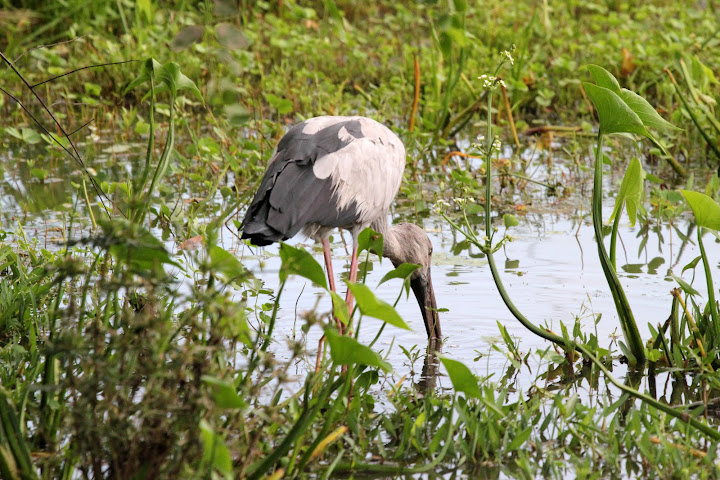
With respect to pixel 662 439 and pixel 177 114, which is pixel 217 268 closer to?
pixel 662 439

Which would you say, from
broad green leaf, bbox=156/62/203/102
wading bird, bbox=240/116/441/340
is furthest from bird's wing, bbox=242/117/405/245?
broad green leaf, bbox=156/62/203/102

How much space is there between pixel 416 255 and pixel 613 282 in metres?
1.28

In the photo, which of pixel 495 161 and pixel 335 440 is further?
pixel 495 161

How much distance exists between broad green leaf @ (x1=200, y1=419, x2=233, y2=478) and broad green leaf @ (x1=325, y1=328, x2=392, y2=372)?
386mm

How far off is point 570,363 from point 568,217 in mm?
2031

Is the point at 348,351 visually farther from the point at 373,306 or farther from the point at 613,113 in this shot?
the point at 613,113

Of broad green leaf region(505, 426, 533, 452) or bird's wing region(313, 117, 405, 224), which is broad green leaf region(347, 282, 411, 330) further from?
bird's wing region(313, 117, 405, 224)

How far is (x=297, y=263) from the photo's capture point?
230 centimetres

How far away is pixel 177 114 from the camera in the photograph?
578 centimetres

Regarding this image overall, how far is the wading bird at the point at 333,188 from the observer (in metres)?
3.45

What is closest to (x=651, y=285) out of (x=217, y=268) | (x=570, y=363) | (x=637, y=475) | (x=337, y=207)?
(x=570, y=363)

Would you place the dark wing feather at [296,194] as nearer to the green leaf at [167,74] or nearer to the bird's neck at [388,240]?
the bird's neck at [388,240]

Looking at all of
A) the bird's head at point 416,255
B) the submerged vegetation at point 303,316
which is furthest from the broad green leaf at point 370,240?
the bird's head at point 416,255

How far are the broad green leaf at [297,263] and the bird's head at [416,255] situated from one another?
157 cm
